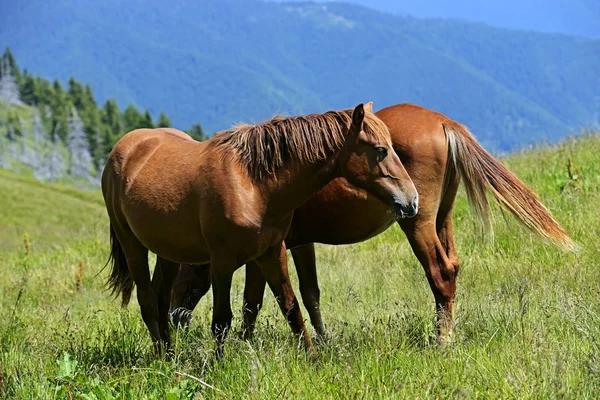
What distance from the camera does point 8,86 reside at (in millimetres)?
134625

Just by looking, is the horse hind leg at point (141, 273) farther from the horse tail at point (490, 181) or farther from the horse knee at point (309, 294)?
the horse tail at point (490, 181)

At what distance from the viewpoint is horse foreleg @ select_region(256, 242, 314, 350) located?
5062mm

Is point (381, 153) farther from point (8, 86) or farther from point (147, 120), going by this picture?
point (8, 86)

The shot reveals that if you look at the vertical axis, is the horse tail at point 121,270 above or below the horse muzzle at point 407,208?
below

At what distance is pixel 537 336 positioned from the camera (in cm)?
420

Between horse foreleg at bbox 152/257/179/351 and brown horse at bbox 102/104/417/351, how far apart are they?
72 cm

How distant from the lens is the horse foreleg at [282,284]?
5.06 meters

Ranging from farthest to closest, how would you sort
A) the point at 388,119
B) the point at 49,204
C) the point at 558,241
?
the point at 49,204 < the point at 388,119 < the point at 558,241

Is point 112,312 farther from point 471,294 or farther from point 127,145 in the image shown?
point 471,294

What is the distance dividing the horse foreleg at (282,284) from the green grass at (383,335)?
136 millimetres

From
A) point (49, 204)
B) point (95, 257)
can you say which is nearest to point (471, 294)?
point (95, 257)

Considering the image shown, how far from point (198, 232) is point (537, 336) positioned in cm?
232

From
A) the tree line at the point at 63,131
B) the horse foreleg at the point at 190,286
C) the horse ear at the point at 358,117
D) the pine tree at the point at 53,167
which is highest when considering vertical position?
the horse ear at the point at 358,117

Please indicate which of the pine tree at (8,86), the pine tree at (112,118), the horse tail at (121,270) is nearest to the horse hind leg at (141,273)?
the horse tail at (121,270)
